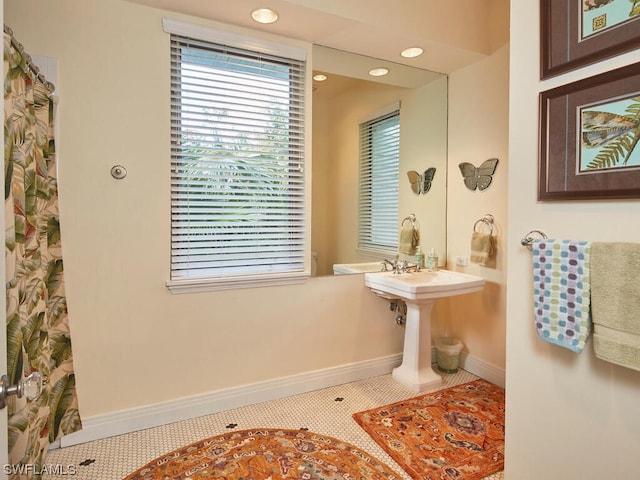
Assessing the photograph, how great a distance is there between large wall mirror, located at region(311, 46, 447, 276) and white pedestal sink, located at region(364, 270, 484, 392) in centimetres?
32

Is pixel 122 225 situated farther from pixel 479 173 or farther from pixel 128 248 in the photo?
pixel 479 173

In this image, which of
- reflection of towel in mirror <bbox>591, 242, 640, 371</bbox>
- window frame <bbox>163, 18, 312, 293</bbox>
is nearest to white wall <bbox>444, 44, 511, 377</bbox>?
window frame <bbox>163, 18, 312, 293</bbox>

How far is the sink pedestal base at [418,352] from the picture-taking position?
2.82m

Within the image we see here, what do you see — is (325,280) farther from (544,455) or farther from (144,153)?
(544,455)

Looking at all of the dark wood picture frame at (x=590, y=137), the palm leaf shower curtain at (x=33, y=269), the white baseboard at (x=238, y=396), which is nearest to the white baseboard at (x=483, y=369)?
the white baseboard at (x=238, y=396)

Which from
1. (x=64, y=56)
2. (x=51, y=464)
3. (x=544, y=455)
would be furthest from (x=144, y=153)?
(x=544, y=455)

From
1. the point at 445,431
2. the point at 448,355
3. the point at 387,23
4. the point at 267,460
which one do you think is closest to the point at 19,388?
the point at 267,460

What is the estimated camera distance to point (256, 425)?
2.32m

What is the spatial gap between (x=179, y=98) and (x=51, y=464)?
83.8 inches

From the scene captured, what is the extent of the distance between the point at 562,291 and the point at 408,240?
6.19 ft

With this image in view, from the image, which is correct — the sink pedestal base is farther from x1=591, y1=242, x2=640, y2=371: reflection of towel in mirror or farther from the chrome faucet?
x1=591, y1=242, x2=640, y2=371: reflection of towel in mirror

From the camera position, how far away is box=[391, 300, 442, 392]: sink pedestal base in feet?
9.24

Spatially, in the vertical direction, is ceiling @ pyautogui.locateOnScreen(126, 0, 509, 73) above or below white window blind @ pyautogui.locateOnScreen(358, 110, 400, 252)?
above

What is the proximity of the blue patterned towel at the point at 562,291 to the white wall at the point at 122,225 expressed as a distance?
5.70 feet
